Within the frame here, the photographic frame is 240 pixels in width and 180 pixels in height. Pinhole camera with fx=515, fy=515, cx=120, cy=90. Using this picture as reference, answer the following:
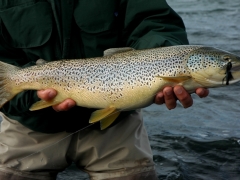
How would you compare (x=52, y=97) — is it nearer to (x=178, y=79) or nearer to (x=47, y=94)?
(x=47, y=94)

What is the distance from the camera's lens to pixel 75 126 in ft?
11.0

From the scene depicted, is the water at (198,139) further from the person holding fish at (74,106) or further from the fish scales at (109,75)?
the fish scales at (109,75)

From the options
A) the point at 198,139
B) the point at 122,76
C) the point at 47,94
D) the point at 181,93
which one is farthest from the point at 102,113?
the point at 198,139

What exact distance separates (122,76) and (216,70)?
1.68ft

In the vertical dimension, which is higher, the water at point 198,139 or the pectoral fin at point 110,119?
the pectoral fin at point 110,119

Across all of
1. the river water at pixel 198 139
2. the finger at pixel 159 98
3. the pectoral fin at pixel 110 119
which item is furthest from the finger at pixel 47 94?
the river water at pixel 198 139

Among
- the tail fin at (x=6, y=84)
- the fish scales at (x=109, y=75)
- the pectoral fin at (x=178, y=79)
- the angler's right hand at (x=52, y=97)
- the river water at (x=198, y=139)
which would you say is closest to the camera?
the pectoral fin at (x=178, y=79)

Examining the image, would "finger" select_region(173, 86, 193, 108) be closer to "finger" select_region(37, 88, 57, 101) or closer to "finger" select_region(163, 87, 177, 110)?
"finger" select_region(163, 87, 177, 110)

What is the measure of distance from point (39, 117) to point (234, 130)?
2.33 m

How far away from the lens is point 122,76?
284 cm

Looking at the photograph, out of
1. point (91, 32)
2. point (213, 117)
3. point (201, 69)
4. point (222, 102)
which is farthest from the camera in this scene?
point (222, 102)

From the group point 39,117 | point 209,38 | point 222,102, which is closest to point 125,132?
point 39,117

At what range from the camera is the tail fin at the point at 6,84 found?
3.09 metres

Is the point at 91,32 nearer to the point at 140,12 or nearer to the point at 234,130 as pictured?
the point at 140,12
